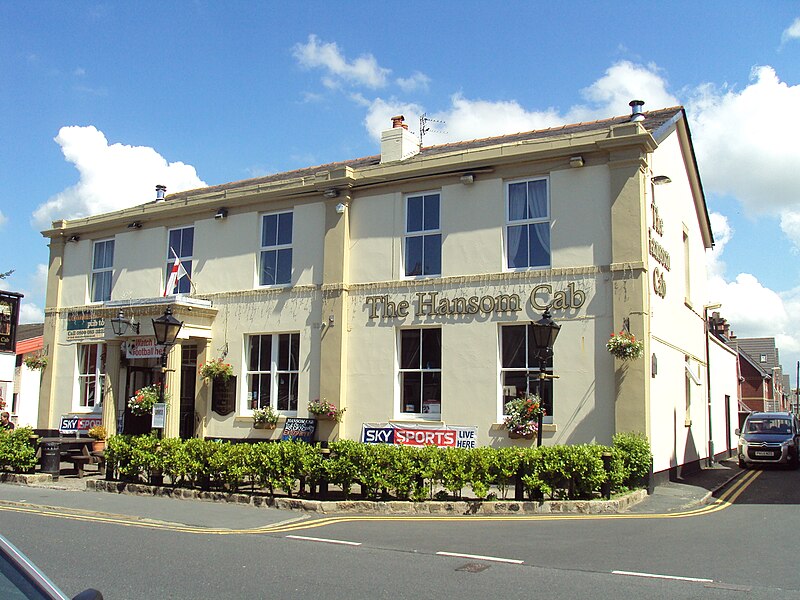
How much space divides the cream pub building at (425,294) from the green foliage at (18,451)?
323 cm

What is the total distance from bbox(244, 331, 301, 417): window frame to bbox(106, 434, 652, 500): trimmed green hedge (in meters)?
4.60

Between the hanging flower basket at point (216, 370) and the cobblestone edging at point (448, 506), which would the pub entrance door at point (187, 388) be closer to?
the hanging flower basket at point (216, 370)

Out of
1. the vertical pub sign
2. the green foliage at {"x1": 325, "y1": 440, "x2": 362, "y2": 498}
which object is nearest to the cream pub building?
the vertical pub sign

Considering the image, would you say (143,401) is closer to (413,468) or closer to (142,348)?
(142,348)

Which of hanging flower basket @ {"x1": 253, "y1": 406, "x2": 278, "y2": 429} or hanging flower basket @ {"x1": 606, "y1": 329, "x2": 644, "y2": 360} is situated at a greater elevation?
hanging flower basket @ {"x1": 606, "y1": 329, "x2": 644, "y2": 360}

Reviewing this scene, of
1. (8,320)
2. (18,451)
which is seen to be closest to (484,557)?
(18,451)

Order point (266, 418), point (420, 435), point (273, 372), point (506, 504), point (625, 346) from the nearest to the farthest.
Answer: point (506, 504)
point (625, 346)
point (420, 435)
point (266, 418)
point (273, 372)

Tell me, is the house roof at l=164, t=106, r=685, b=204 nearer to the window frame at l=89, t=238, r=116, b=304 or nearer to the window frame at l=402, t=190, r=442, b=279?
the window frame at l=402, t=190, r=442, b=279

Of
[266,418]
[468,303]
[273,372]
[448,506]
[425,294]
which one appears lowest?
[448,506]

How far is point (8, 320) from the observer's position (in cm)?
1977

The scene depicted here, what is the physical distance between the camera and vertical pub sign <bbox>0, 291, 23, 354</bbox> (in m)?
19.6

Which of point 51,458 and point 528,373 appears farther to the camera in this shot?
point 51,458

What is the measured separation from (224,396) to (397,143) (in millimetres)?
7625

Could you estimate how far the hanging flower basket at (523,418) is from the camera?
50.5 ft
